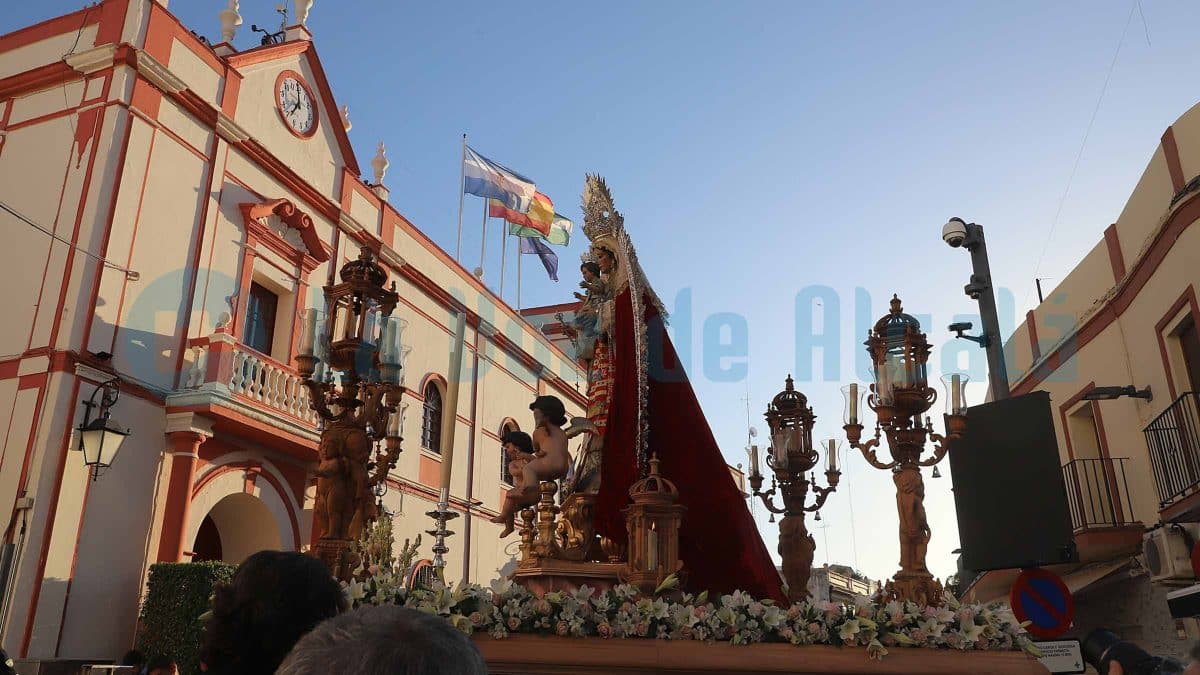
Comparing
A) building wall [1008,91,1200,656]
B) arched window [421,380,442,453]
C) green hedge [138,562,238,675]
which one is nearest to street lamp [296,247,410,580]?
green hedge [138,562,238,675]

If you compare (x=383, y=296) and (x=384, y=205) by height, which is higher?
(x=384, y=205)

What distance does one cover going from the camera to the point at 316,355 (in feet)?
19.1

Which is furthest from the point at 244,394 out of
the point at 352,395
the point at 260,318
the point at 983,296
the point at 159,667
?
the point at 983,296

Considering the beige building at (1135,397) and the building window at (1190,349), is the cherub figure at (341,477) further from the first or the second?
the building window at (1190,349)

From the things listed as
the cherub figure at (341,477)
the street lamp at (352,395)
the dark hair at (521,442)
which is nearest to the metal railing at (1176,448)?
the dark hair at (521,442)

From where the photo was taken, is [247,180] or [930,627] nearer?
[930,627]

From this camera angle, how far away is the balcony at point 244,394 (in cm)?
1109

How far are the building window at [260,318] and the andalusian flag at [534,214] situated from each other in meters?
6.61

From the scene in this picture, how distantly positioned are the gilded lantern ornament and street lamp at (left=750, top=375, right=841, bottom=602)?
2.87 meters

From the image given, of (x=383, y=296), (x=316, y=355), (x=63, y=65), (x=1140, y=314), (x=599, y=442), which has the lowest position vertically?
(x=599, y=442)

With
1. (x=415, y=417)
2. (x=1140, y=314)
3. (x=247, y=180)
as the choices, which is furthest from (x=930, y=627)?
(x=415, y=417)

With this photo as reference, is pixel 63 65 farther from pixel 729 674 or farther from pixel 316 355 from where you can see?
pixel 729 674

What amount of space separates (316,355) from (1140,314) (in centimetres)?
956

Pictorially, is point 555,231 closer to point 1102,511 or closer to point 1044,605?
point 1102,511
